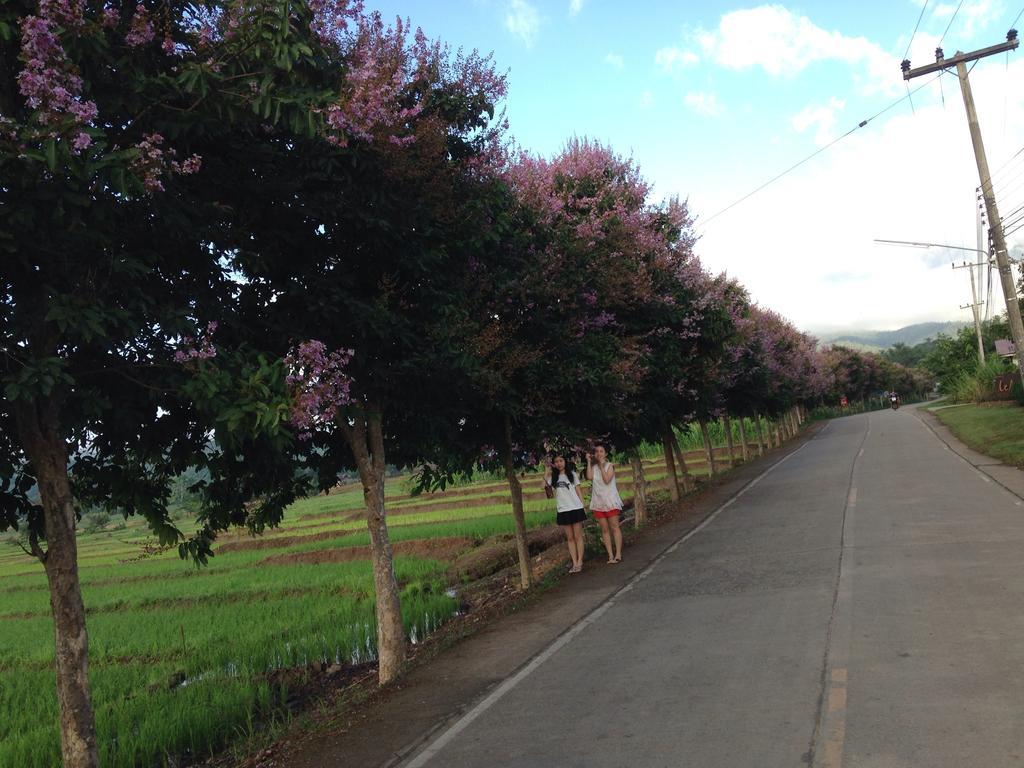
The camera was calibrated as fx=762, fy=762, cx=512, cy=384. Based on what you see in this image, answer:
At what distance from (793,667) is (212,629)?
12.6 meters

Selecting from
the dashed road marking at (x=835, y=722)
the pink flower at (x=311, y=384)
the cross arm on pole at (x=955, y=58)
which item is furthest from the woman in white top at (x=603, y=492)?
the cross arm on pole at (x=955, y=58)

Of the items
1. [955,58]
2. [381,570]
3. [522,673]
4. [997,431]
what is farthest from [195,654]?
[997,431]

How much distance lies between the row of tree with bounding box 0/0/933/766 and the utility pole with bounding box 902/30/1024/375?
13.2 metres

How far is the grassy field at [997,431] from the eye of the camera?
2139 centimetres

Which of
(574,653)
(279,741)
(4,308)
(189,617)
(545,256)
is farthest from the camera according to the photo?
(189,617)

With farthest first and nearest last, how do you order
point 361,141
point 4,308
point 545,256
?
point 545,256 → point 361,141 → point 4,308

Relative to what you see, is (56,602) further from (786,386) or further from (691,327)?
(786,386)

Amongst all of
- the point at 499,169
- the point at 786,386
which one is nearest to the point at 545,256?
the point at 499,169

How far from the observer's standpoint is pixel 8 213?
3.93 m

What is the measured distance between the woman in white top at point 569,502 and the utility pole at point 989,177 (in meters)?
13.3

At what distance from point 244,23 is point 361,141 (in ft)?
5.49

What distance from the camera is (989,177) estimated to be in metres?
19.1

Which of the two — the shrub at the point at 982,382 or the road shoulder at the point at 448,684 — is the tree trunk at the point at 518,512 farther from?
the shrub at the point at 982,382

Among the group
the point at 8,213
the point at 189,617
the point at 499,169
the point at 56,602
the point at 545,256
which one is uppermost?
the point at 499,169
